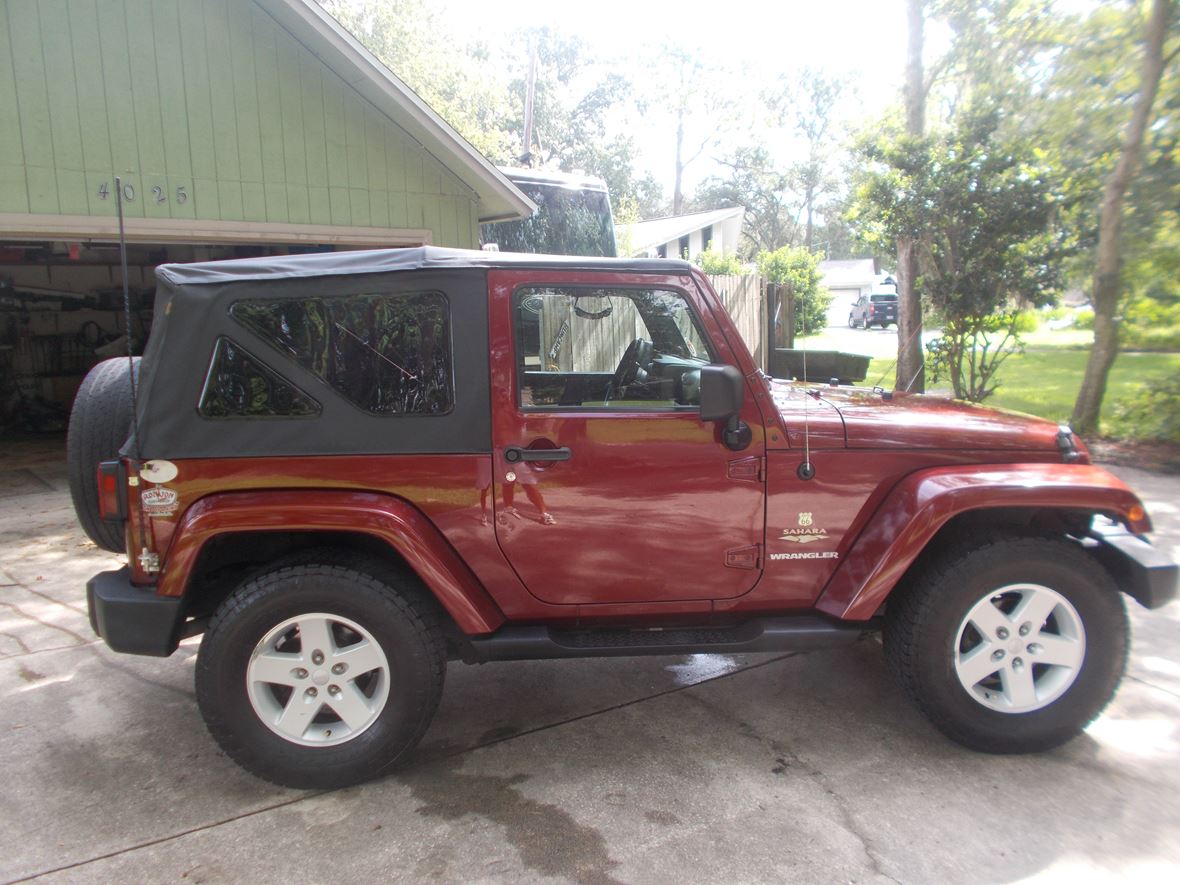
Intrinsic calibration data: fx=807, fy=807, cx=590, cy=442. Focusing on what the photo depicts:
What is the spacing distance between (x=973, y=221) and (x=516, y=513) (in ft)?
29.3

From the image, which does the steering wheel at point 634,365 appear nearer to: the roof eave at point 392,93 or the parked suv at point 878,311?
the roof eave at point 392,93

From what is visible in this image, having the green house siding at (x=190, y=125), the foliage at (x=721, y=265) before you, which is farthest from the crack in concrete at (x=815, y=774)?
the foliage at (x=721, y=265)

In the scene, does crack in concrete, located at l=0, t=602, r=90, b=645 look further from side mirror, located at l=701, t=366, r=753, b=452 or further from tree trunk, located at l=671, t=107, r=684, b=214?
tree trunk, located at l=671, t=107, r=684, b=214

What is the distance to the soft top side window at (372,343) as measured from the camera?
2.97m

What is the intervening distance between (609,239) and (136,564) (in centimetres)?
927

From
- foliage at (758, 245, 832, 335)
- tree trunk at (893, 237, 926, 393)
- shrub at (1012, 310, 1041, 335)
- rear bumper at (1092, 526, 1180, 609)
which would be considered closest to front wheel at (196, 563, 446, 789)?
rear bumper at (1092, 526, 1180, 609)

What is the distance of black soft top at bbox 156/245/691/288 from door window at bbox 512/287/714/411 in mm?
97

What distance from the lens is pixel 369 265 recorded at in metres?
2.99

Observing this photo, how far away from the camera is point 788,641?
3.12 metres

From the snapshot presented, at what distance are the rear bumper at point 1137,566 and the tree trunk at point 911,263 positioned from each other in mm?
7625

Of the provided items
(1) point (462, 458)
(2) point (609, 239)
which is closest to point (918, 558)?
(1) point (462, 458)

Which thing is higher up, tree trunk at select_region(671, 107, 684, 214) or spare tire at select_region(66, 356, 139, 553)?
tree trunk at select_region(671, 107, 684, 214)

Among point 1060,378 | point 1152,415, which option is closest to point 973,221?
point 1152,415

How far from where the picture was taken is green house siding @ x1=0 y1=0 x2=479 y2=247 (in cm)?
690
